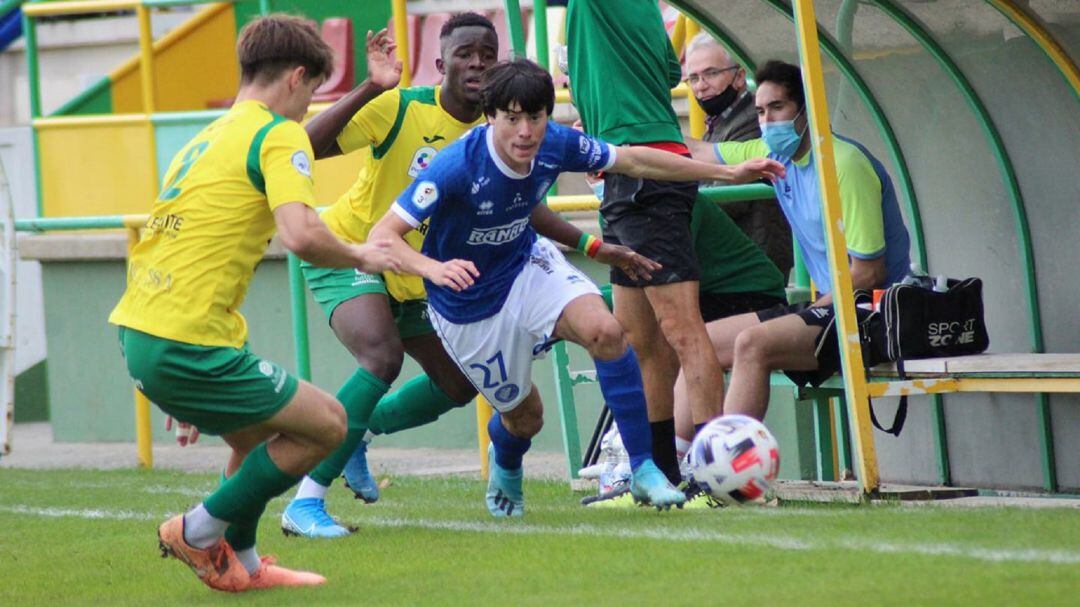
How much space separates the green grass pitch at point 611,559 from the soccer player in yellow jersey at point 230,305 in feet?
0.92

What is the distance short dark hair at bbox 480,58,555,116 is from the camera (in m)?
6.22

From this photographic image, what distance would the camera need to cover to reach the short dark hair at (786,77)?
732 centimetres

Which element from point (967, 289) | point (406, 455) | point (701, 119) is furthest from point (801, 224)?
point (406, 455)

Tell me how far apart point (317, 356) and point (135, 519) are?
151 inches

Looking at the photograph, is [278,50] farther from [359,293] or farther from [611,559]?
[611,559]

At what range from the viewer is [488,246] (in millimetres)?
6449

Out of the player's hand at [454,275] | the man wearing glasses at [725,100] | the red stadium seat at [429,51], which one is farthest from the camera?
the red stadium seat at [429,51]

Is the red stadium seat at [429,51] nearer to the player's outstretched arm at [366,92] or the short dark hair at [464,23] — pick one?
the short dark hair at [464,23]

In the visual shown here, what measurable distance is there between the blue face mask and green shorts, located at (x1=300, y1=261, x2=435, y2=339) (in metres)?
1.61

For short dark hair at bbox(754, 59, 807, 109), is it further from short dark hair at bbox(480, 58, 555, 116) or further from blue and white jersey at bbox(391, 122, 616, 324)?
Answer: short dark hair at bbox(480, 58, 555, 116)

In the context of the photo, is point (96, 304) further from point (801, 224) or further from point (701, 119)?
point (801, 224)

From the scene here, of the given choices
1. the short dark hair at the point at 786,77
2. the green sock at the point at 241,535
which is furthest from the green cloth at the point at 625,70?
the green sock at the point at 241,535

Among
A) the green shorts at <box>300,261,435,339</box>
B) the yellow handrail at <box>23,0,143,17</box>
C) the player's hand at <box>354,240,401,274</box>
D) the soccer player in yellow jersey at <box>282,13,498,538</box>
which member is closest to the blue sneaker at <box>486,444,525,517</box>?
the soccer player in yellow jersey at <box>282,13,498,538</box>

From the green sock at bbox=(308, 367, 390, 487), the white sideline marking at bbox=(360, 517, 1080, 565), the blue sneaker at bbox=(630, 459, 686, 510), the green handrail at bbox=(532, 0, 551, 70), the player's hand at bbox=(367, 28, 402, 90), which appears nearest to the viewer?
the white sideline marking at bbox=(360, 517, 1080, 565)
